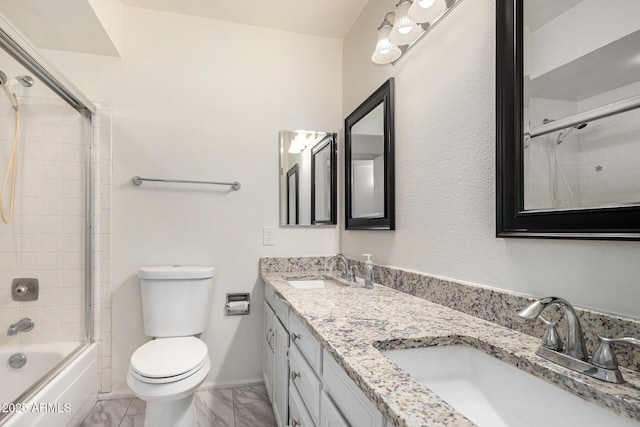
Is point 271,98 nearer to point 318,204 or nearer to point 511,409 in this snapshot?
point 318,204

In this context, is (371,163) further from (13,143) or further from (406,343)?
(13,143)

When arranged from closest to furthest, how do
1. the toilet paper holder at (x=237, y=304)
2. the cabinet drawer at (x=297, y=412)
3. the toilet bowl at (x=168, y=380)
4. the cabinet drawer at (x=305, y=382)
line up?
1. the cabinet drawer at (x=305, y=382)
2. the cabinet drawer at (x=297, y=412)
3. the toilet bowl at (x=168, y=380)
4. the toilet paper holder at (x=237, y=304)

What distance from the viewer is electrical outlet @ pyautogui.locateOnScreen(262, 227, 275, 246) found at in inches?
84.9

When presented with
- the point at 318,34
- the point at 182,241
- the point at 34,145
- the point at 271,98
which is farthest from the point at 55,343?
the point at 318,34

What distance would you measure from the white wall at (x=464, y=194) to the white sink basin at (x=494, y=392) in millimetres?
229

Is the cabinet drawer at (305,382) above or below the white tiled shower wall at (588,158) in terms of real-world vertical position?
below

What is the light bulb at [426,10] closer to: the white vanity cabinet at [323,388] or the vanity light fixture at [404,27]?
the vanity light fixture at [404,27]

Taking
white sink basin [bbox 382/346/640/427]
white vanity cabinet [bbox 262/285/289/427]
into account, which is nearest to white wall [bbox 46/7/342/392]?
white vanity cabinet [bbox 262/285/289/427]

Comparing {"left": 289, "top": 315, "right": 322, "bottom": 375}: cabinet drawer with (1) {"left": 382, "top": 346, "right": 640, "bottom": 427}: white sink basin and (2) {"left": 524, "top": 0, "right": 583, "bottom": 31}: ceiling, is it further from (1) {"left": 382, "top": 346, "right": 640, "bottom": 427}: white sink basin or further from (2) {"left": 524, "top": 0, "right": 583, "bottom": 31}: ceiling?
(2) {"left": 524, "top": 0, "right": 583, "bottom": 31}: ceiling

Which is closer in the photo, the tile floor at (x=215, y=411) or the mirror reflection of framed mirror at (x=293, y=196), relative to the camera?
the tile floor at (x=215, y=411)

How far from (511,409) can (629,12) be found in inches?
34.8

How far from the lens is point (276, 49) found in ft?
7.27

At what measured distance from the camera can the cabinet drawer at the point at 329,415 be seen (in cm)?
78

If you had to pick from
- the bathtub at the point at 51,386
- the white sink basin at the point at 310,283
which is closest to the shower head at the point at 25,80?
the bathtub at the point at 51,386
